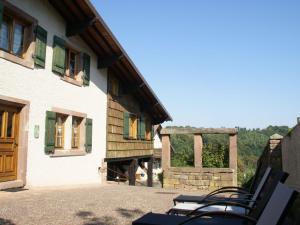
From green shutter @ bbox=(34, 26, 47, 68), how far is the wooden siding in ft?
14.3

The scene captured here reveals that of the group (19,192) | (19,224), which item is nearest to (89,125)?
(19,192)

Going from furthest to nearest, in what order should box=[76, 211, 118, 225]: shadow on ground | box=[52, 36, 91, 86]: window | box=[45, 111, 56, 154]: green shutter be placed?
1. box=[52, 36, 91, 86]: window
2. box=[45, 111, 56, 154]: green shutter
3. box=[76, 211, 118, 225]: shadow on ground

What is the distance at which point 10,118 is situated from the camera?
28.2ft

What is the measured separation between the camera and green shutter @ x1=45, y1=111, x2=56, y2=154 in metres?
9.55

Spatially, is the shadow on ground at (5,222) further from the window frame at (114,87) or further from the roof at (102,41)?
the window frame at (114,87)

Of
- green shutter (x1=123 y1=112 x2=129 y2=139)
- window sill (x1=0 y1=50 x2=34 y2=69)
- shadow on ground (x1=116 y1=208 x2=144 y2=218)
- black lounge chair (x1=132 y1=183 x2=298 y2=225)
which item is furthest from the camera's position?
green shutter (x1=123 y1=112 x2=129 y2=139)

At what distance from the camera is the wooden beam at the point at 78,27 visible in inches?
425

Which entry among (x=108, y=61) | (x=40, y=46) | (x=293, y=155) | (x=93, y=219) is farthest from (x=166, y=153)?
(x=93, y=219)

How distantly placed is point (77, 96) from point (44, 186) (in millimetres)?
3152

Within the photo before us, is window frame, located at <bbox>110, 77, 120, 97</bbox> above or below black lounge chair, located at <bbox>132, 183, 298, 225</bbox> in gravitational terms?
above

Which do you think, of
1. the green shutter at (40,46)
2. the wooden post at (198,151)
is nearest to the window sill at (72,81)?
the green shutter at (40,46)

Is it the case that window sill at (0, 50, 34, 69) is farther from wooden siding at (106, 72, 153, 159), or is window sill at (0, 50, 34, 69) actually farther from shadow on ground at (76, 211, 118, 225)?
wooden siding at (106, 72, 153, 159)

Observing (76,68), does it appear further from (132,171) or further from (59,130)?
(132,171)

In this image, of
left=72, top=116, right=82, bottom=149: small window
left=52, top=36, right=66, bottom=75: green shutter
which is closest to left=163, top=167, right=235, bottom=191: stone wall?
left=72, top=116, right=82, bottom=149: small window
